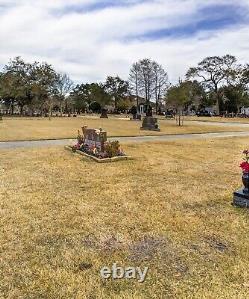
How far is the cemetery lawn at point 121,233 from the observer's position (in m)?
4.14

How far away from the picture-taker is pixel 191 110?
89.9m

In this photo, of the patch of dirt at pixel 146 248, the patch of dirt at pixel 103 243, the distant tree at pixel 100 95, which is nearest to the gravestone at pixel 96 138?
the patch of dirt at pixel 103 243

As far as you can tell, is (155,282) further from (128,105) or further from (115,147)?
(128,105)

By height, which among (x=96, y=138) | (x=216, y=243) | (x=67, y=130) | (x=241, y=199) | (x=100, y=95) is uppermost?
(x=100, y=95)

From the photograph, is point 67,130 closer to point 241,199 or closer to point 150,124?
point 150,124

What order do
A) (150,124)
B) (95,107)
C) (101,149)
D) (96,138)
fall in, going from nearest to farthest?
(101,149) < (96,138) < (150,124) < (95,107)

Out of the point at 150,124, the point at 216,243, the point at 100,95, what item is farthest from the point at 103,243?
the point at 100,95

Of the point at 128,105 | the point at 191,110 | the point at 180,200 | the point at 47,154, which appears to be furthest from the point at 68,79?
the point at 180,200

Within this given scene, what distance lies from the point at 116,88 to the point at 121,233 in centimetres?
8740

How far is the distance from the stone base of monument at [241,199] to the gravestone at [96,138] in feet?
20.8

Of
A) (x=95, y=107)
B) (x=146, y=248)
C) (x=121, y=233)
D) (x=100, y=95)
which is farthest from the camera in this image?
(x=95, y=107)

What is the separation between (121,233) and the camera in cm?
569

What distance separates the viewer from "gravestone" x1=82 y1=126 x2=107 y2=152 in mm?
12750

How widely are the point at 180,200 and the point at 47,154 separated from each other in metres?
7.62
